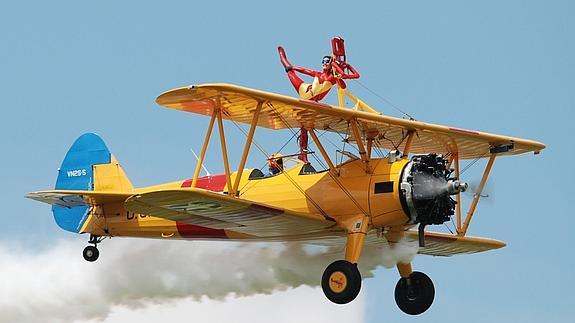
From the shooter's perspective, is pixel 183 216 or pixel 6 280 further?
pixel 6 280

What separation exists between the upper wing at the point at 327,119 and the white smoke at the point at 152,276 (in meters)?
2.23

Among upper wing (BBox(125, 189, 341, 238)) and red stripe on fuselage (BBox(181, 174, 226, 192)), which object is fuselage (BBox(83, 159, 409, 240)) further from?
upper wing (BBox(125, 189, 341, 238))

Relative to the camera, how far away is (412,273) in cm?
2627

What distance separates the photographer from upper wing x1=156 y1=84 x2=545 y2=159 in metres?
24.0

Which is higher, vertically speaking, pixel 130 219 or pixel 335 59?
Result: pixel 335 59

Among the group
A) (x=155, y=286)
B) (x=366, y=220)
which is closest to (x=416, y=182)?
(x=366, y=220)

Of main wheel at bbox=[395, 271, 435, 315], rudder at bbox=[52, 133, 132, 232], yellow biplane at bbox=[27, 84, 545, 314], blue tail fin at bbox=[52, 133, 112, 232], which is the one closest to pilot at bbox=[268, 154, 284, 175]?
yellow biplane at bbox=[27, 84, 545, 314]

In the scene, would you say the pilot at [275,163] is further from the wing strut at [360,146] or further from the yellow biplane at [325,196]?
the wing strut at [360,146]

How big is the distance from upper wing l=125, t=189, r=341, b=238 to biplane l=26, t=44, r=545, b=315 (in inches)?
0.6

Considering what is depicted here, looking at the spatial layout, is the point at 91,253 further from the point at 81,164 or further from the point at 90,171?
the point at 81,164

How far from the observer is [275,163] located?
25469 mm

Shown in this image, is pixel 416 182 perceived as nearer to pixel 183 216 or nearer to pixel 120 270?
pixel 183 216

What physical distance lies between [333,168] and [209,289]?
4182 mm

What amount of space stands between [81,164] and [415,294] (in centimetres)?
678
